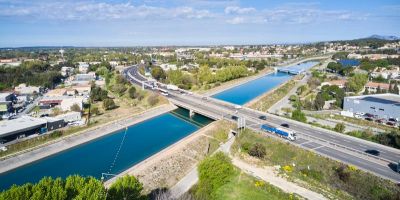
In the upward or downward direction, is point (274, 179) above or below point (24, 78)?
below

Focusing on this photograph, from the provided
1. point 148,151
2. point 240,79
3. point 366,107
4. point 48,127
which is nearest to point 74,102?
point 48,127

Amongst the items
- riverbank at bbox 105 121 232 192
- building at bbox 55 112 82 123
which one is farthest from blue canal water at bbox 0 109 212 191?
building at bbox 55 112 82 123

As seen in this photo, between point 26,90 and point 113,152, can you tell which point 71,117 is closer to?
point 113,152

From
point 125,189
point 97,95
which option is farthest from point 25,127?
point 125,189

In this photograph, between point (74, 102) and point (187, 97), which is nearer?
point (74, 102)

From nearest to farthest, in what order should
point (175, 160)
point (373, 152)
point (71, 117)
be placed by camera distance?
point (373, 152) → point (175, 160) → point (71, 117)

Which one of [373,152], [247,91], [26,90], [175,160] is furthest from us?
[247,91]

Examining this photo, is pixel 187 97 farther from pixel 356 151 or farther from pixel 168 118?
pixel 356 151
